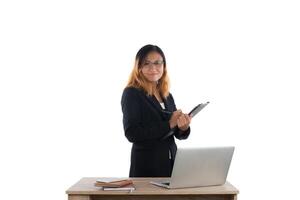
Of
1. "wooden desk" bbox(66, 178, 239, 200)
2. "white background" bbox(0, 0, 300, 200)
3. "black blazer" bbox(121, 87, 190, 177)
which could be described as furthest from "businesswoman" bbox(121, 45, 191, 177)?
"white background" bbox(0, 0, 300, 200)

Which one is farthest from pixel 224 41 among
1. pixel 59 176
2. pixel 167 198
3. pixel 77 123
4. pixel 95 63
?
pixel 167 198

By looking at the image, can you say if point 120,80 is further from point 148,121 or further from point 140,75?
point 148,121

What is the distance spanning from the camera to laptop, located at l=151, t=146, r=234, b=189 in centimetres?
300

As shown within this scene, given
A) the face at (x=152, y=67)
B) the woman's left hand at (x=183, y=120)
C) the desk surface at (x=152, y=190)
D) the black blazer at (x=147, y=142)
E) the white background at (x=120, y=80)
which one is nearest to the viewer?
the desk surface at (x=152, y=190)

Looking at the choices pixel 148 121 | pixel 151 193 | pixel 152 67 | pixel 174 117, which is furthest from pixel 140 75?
pixel 151 193

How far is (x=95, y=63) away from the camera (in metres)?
5.78

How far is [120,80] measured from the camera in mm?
5793

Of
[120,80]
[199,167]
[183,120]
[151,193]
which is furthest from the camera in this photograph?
[120,80]

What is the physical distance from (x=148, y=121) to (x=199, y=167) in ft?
2.69


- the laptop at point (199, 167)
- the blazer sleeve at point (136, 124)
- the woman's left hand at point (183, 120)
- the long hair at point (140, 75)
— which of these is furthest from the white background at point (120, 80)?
the laptop at point (199, 167)

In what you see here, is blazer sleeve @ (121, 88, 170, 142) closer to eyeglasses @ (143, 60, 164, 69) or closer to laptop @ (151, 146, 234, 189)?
eyeglasses @ (143, 60, 164, 69)

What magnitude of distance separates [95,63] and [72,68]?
0.85 feet

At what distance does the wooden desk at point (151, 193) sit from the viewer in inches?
118

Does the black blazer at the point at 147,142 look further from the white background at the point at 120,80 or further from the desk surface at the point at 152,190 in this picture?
the white background at the point at 120,80
